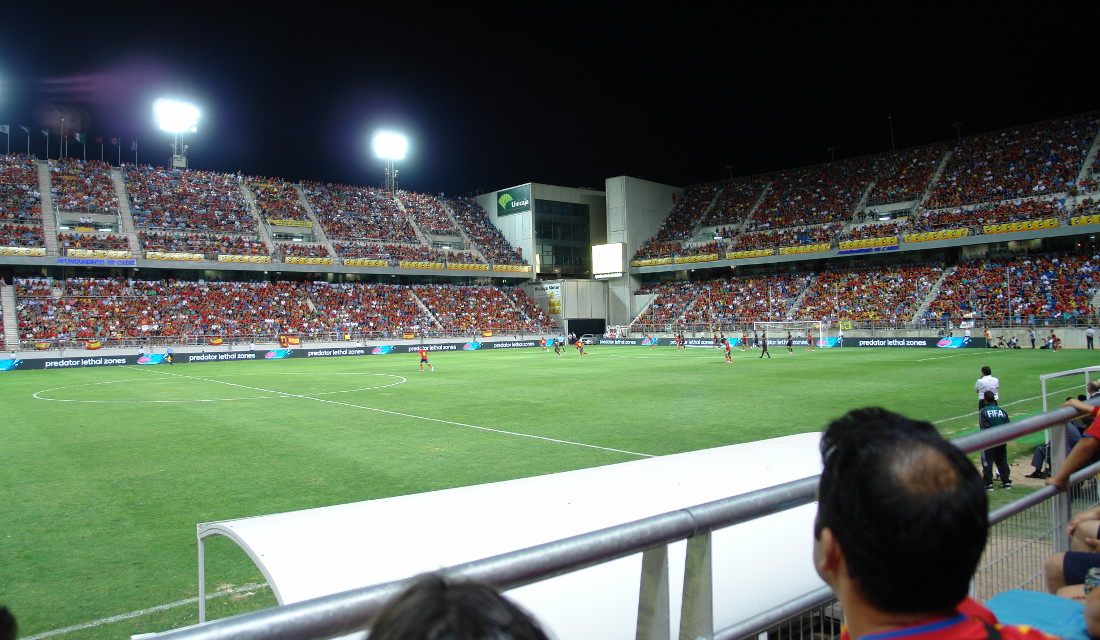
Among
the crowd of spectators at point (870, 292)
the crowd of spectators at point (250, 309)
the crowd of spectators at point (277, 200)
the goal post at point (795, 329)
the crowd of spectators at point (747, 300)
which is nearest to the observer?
the crowd of spectators at point (250, 309)

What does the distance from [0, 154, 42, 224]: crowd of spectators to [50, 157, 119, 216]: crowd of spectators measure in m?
1.35

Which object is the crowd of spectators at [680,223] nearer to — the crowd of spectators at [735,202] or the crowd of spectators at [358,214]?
the crowd of spectators at [735,202]

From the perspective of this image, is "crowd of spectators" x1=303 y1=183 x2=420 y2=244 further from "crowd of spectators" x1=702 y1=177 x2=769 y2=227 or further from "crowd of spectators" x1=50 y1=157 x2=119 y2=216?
"crowd of spectators" x1=702 y1=177 x2=769 y2=227

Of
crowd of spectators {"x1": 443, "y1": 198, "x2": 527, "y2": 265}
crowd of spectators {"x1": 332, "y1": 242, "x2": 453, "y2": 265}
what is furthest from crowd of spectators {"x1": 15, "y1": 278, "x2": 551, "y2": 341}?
crowd of spectators {"x1": 443, "y1": 198, "x2": 527, "y2": 265}

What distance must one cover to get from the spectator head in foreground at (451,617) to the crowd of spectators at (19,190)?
63652 millimetres

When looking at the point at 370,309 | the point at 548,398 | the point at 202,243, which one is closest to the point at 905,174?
the point at 370,309

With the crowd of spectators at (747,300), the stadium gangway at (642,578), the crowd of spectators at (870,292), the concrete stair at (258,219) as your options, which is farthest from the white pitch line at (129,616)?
the concrete stair at (258,219)

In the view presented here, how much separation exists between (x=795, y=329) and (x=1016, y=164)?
23.4 m

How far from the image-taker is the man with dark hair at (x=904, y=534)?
1438 mm

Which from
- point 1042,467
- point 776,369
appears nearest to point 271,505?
point 1042,467

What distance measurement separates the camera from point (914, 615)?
1.48 meters

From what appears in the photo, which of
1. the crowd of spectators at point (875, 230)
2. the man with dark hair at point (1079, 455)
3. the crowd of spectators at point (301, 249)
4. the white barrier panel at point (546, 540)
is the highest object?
the crowd of spectators at point (301, 249)

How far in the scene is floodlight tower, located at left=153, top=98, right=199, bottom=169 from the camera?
204ft

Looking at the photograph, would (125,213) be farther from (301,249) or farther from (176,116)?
(301,249)
